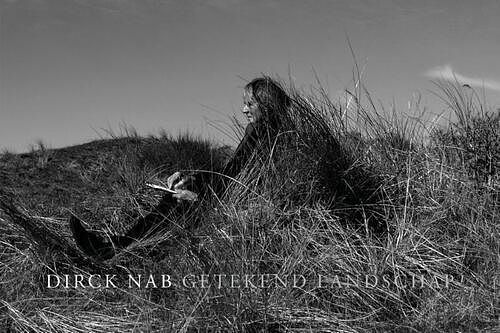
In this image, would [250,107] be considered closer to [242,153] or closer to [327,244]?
[242,153]

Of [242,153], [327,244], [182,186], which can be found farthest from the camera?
[182,186]

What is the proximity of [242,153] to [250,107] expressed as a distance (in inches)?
11.1

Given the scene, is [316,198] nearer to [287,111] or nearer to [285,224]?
[285,224]

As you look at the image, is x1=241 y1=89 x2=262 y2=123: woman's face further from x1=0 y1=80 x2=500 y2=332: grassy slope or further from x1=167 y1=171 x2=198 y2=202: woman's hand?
x1=167 y1=171 x2=198 y2=202: woman's hand

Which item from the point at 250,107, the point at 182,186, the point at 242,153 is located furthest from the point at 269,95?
the point at 182,186

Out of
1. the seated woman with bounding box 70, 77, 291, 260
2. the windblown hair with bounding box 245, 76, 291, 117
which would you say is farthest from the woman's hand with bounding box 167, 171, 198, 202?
the windblown hair with bounding box 245, 76, 291, 117

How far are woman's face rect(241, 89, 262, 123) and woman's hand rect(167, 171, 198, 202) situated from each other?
50 centimetres

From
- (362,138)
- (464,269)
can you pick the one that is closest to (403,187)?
(362,138)

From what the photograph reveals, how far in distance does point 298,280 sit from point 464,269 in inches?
36.0

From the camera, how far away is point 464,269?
3.60 metres

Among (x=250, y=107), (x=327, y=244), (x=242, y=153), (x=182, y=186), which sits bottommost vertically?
(x=327, y=244)

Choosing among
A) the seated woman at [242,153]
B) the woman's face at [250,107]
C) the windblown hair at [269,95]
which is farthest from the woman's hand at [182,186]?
the windblown hair at [269,95]

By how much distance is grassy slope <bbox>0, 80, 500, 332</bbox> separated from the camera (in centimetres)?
305

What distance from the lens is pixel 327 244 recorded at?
146 inches
